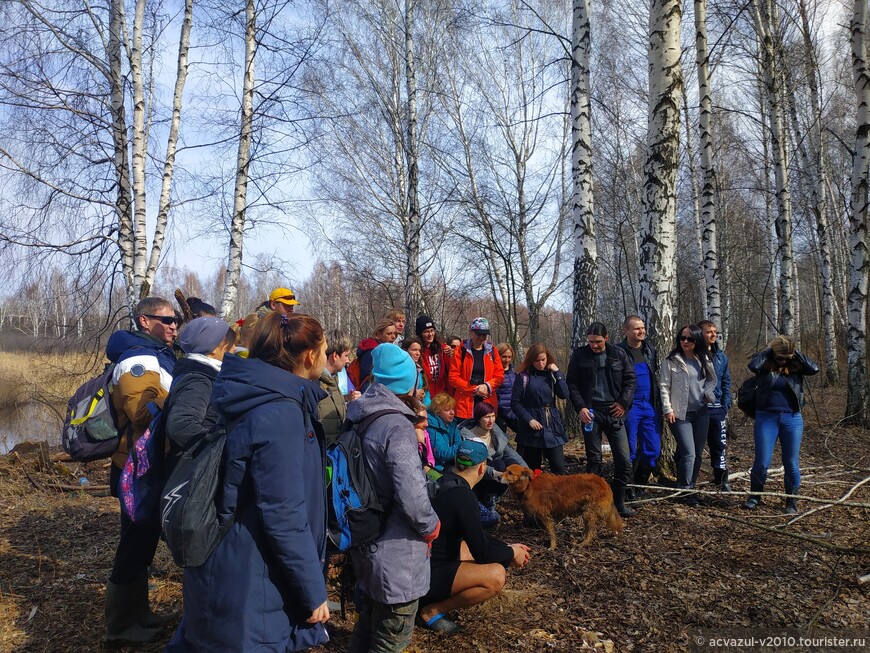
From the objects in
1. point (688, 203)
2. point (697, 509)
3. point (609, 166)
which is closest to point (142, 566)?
point (697, 509)

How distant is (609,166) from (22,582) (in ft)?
66.1

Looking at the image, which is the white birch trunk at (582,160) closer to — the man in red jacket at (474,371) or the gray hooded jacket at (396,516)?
the man in red jacket at (474,371)

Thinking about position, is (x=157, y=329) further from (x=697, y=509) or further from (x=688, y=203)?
(x=688, y=203)

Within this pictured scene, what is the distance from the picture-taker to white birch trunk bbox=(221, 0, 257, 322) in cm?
905

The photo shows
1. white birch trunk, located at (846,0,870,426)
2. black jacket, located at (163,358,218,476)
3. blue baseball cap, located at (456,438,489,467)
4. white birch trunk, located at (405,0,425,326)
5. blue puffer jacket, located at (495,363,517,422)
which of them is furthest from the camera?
white birch trunk, located at (405,0,425,326)

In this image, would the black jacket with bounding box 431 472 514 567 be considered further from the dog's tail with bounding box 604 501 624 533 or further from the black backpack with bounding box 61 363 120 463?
the black backpack with bounding box 61 363 120 463

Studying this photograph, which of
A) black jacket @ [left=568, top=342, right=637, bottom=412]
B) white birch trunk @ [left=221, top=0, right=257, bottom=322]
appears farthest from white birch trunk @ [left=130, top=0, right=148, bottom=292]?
black jacket @ [left=568, top=342, right=637, bottom=412]

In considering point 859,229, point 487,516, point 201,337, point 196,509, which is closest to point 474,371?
point 487,516

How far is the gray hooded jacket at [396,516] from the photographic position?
2.49 meters

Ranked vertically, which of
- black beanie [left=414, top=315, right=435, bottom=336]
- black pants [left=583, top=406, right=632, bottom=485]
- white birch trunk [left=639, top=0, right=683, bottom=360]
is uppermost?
white birch trunk [left=639, top=0, right=683, bottom=360]

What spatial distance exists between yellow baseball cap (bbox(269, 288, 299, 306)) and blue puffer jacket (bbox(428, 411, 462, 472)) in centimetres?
184

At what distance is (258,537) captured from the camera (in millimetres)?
2014

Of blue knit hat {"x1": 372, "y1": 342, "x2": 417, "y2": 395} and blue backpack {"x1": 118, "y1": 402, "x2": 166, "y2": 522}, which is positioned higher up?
blue knit hat {"x1": 372, "y1": 342, "x2": 417, "y2": 395}

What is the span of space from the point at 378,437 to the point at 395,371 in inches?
15.4
